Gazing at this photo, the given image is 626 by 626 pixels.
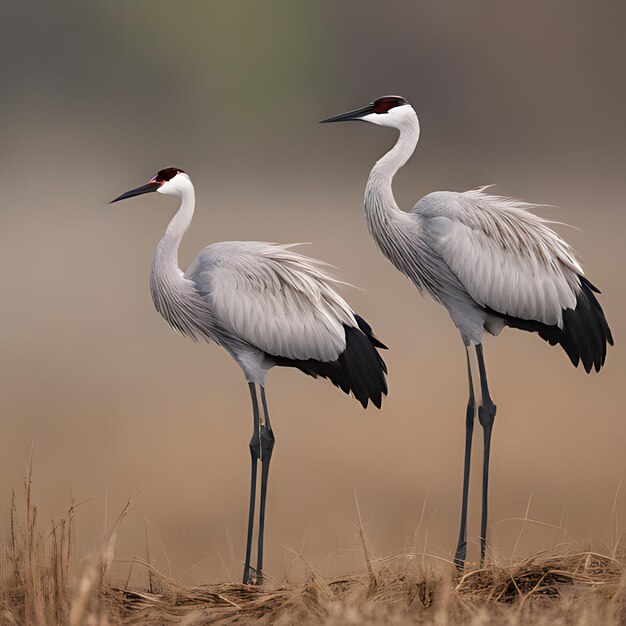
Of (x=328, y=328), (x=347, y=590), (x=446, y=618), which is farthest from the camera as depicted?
(x=328, y=328)

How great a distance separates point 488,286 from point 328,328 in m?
0.76

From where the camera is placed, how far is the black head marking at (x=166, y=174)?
509cm

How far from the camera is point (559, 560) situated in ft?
15.1

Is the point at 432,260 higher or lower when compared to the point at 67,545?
higher

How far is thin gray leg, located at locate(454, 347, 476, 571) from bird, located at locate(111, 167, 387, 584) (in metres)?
0.46

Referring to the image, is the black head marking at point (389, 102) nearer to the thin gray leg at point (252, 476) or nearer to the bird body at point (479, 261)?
the bird body at point (479, 261)

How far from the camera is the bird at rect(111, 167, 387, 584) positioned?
500 centimetres

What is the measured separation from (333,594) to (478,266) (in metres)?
1.67

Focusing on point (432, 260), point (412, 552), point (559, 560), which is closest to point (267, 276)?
point (432, 260)

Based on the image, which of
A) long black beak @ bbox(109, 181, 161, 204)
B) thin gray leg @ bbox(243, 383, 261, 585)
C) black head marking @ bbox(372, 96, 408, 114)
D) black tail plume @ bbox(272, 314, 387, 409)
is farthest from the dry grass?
black head marking @ bbox(372, 96, 408, 114)

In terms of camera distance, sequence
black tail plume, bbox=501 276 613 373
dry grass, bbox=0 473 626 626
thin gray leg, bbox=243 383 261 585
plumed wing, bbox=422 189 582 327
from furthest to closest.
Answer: black tail plume, bbox=501 276 613 373
plumed wing, bbox=422 189 582 327
thin gray leg, bbox=243 383 261 585
dry grass, bbox=0 473 626 626

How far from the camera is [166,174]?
201 inches

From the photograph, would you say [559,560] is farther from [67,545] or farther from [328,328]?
[67,545]

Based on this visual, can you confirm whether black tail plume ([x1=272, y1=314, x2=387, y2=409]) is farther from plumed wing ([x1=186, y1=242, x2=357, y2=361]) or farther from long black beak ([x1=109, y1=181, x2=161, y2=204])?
long black beak ([x1=109, y1=181, x2=161, y2=204])
